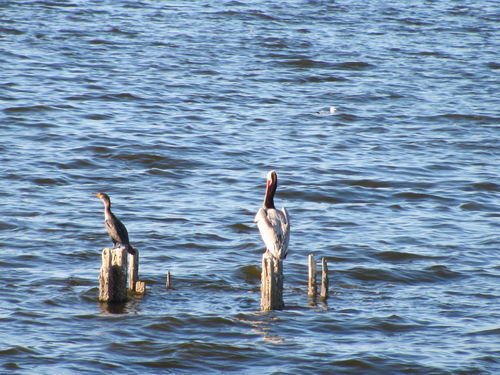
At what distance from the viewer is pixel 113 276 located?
12.8 meters

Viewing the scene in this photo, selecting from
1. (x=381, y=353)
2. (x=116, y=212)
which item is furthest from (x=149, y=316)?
(x=116, y=212)

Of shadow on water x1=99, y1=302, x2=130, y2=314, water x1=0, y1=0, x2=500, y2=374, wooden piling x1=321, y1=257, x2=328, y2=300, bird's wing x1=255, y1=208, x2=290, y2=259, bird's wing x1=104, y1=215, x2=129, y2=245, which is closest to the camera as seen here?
water x1=0, y1=0, x2=500, y2=374

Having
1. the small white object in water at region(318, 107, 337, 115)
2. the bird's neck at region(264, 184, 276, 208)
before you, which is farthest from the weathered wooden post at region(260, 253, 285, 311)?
the small white object in water at region(318, 107, 337, 115)

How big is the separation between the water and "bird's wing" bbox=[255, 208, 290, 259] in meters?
0.81

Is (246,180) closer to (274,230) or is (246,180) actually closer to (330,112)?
(330,112)

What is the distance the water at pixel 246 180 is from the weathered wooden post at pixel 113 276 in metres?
0.21

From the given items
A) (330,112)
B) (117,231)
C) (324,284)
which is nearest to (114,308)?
(117,231)

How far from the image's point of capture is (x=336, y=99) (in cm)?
2811

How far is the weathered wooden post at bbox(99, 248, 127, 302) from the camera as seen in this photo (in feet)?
41.4

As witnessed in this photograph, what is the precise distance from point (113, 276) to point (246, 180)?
8.12m

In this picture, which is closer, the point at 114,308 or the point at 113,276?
the point at 113,276

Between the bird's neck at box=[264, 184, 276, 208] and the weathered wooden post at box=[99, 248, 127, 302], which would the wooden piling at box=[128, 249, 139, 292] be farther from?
the bird's neck at box=[264, 184, 276, 208]

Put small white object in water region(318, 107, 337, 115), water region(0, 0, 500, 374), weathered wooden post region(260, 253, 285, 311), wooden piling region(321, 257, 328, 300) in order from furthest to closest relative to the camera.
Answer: small white object in water region(318, 107, 337, 115) < wooden piling region(321, 257, 328, 300) < water region(0, 0, 500, 374) < weathered wooden post region(260, 253, 285, 311)

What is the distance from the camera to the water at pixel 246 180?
1258cm
